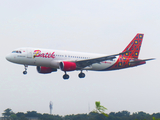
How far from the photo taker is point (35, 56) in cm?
5653

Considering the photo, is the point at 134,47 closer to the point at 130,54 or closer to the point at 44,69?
the point at 130,54

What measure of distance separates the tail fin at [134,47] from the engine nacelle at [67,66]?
44.5ft

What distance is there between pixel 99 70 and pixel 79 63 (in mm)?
6001

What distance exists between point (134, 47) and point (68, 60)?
16.4 m

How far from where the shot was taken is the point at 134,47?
69000 millimetres

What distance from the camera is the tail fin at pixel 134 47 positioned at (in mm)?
67631

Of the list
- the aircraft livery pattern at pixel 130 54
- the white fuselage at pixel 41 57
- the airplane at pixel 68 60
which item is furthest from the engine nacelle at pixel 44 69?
the aircraft livery pattern at pixel 130 54

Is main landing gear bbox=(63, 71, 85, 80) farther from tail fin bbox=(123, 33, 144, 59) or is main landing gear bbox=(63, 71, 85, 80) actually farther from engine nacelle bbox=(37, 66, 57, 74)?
tail fin bbox=(123, 33, 144, 59)

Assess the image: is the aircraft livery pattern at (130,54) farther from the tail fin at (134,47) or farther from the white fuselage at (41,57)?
the white fuselage at (41,57)

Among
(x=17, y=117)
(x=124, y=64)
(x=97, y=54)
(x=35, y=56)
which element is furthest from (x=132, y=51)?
(x=17, y=117)

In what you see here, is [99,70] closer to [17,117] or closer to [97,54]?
[97,54]

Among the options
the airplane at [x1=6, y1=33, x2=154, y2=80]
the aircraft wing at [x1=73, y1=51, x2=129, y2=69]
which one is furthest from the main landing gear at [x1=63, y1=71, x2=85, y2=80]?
the aircraft wing at [x1=73, y1=51, x2=129, y2=69]

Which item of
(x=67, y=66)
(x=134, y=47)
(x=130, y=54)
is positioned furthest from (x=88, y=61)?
(x=134, y=47)

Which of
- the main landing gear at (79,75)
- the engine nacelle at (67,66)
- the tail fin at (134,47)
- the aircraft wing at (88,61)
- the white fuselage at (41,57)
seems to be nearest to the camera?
the white fuselage at (41,57)
